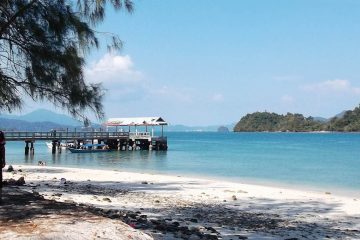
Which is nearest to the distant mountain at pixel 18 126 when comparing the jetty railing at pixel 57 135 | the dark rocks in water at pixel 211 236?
the jetty railing at pixel 57 135

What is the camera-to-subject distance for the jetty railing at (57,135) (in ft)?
143

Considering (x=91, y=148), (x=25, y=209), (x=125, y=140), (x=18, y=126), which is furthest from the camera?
(x=18, y=126)

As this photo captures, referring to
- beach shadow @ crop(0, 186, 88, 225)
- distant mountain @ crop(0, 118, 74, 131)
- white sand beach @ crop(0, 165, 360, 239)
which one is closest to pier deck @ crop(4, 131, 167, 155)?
distant mountain @ crop(0, 118, 74, 131)

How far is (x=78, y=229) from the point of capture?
5305 mm

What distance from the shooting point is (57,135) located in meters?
48.5

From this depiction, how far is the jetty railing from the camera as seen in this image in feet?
143

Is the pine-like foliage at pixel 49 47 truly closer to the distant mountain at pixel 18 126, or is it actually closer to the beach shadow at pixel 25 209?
the beach shadow at pixel 25 209

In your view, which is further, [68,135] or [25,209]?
[68,135]

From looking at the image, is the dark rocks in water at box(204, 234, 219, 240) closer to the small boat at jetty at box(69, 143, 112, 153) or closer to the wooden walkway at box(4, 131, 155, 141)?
the wooden walkway at box(4, 131, 155, 141)

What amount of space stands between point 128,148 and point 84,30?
48.2 metres

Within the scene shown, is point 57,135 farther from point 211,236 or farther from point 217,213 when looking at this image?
point 211,236

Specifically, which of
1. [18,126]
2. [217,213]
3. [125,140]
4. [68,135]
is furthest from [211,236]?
[18,126]

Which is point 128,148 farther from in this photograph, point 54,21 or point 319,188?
point 54,21

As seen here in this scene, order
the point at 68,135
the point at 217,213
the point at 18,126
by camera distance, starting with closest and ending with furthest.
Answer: the point at 217,213 < the point at 68,135 < the point at 18,126
